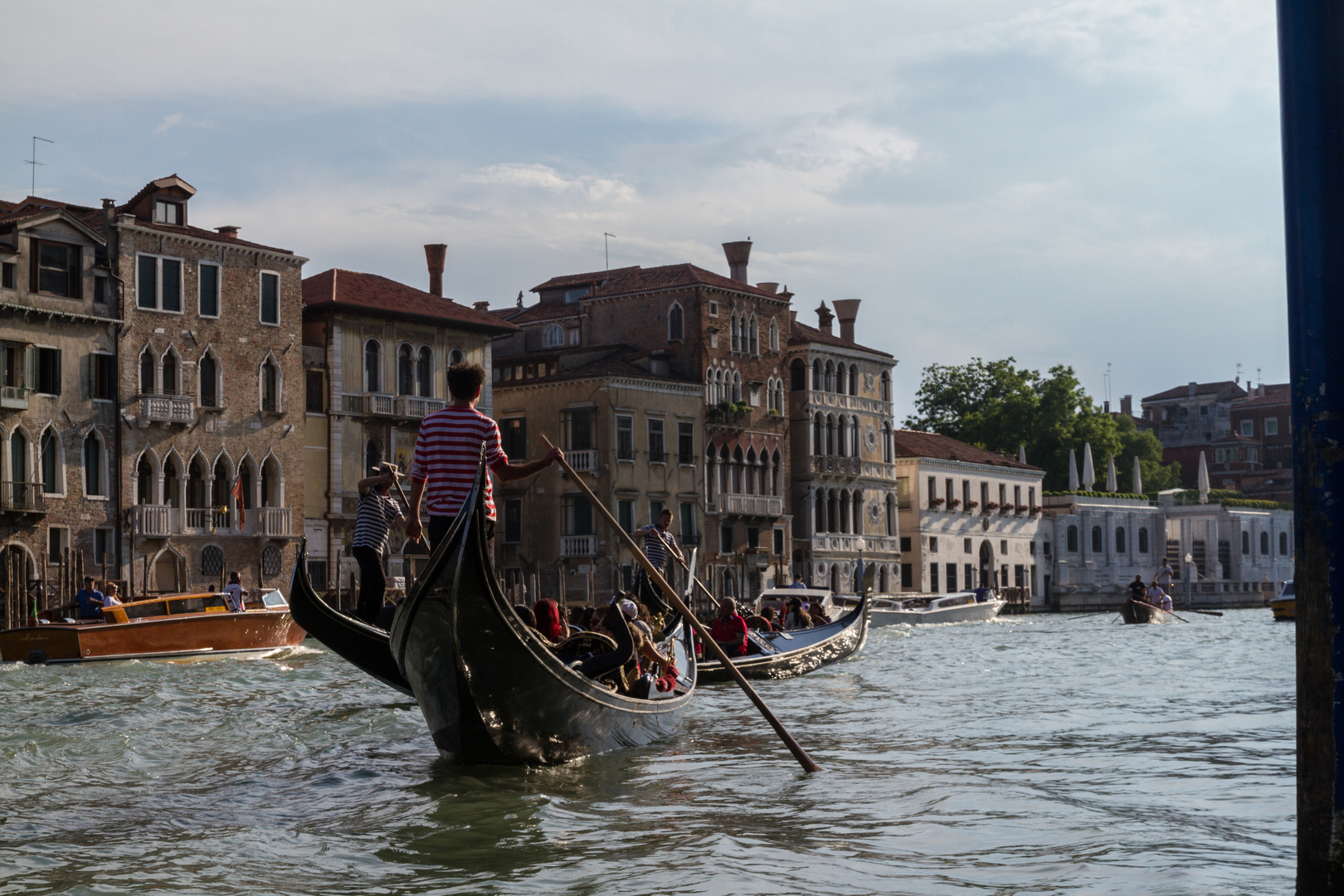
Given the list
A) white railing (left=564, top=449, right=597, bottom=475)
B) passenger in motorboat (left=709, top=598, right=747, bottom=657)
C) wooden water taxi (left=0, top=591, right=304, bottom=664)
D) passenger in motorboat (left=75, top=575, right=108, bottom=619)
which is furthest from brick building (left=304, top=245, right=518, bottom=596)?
passenger in motorboat (left=709, top=598, right=747, bottom=657)

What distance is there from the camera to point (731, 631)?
15.9m

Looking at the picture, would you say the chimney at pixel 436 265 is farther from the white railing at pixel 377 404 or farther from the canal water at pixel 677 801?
the canal water at pixel 677 801

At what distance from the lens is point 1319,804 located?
3.49 m

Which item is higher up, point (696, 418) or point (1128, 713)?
point (696, 418)

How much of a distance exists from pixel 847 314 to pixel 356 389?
1762 centimetres

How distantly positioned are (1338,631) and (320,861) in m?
4.00

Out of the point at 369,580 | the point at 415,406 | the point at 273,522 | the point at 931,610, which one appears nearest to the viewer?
the point at 369,580

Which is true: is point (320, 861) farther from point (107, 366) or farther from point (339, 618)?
point (107, 366)

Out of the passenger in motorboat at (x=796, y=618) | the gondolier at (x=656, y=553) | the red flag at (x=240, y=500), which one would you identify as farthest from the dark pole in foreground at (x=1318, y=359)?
the red flag at (x=240, y=500)

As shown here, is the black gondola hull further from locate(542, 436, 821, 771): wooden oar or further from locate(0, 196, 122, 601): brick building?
locate(0, 196, 122, 601): brick building

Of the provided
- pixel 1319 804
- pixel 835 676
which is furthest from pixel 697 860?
pixel 835 676

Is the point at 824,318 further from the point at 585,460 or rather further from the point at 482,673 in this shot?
the point at 482,673

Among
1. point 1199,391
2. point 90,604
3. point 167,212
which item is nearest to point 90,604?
point 90,604

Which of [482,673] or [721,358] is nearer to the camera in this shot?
[482,673]
